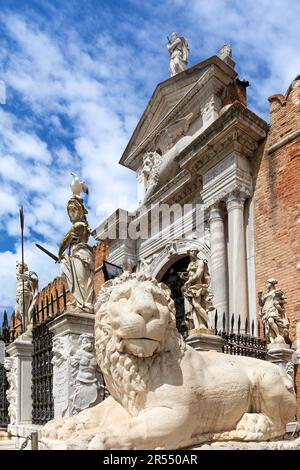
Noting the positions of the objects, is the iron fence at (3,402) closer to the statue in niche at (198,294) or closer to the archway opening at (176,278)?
the archway opening at (176,278)

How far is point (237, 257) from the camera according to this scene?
1034 cm

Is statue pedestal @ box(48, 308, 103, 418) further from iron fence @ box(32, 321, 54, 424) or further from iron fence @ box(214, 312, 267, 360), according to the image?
iron fence @ box(214, 312, 267, 360)

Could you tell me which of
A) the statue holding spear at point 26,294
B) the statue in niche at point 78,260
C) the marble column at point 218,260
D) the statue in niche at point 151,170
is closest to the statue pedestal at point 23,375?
the statue holding spear at point 26,294

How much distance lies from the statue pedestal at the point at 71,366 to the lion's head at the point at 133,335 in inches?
104

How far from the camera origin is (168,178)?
1359 cm

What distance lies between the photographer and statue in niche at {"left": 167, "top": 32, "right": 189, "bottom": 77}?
48.2 ft

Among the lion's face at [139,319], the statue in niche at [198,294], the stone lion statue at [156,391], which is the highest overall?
the statue in niche at [198,294]

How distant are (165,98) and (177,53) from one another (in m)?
1.67

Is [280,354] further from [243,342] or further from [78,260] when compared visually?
[78,260]

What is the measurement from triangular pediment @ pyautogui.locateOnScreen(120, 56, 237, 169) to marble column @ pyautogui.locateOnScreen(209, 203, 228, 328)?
3894 mm

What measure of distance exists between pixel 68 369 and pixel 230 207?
5688 mm

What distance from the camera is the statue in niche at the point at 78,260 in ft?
22.3

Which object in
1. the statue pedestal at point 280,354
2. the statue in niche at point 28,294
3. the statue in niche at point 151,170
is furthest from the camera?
the statue in niche at point 151,170
